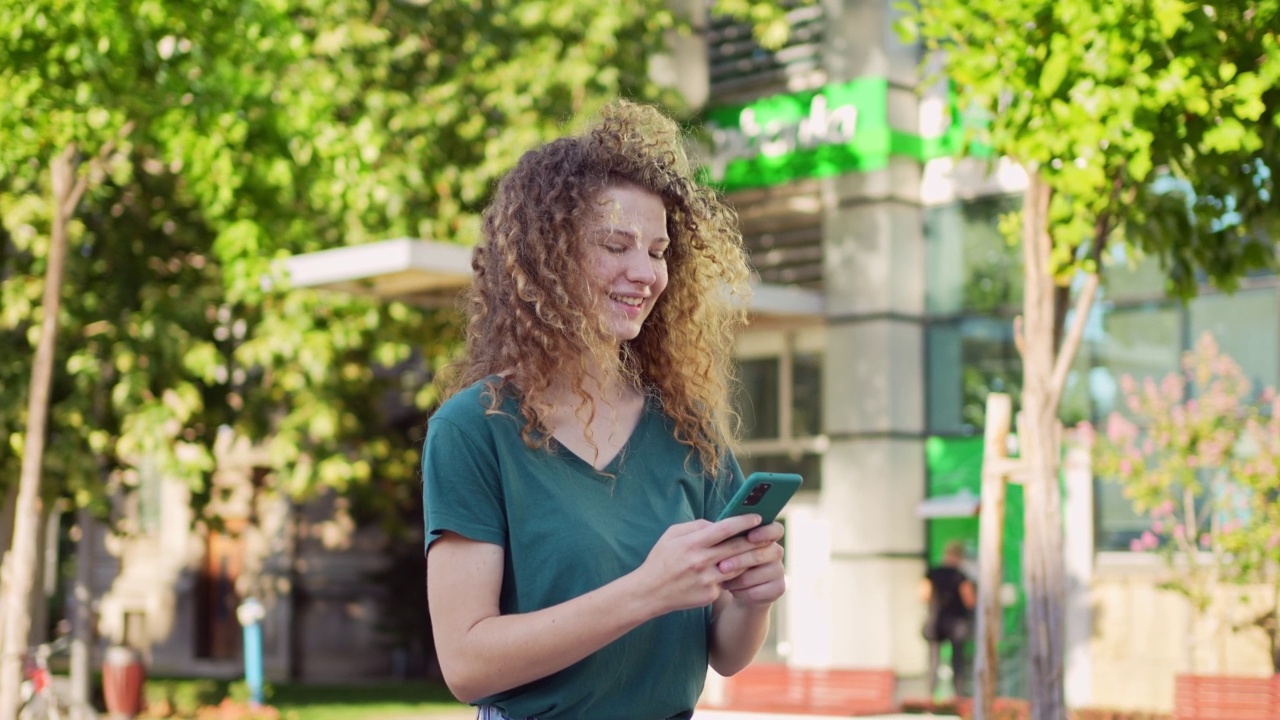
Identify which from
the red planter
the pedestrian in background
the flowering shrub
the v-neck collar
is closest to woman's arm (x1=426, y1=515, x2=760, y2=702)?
the v-neck collar

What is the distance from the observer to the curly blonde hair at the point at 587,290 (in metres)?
2.67

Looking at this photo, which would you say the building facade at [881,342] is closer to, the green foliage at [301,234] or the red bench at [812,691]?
the red bench at [812,691]

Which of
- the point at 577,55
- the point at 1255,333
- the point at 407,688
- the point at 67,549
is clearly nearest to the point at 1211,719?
the point at 1255,333

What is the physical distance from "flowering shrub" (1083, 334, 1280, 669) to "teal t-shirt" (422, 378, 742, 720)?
39.6ft

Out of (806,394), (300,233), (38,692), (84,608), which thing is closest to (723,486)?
(38,692)

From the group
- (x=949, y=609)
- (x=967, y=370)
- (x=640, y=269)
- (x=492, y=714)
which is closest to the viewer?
(x=492, y=714)

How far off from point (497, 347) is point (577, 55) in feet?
46.2

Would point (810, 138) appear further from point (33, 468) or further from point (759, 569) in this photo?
point (759, 569)

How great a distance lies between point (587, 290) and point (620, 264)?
0.07 metres

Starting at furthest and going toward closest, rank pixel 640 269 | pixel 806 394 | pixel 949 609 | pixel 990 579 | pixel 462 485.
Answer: pixel 806 394 < pixel 949 609 < pixel 990 579 < pixel 640 269 < pixel 462 485

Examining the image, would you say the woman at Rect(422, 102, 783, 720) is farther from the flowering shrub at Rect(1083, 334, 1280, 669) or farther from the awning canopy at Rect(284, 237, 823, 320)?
the flowering shrub at Rect(1083, 334, 1280, 669)

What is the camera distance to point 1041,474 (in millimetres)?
7840

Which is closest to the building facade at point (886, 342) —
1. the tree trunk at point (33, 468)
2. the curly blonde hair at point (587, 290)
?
the tree trunk at point (33, 468)

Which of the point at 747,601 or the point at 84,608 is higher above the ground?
the point at 747,601
